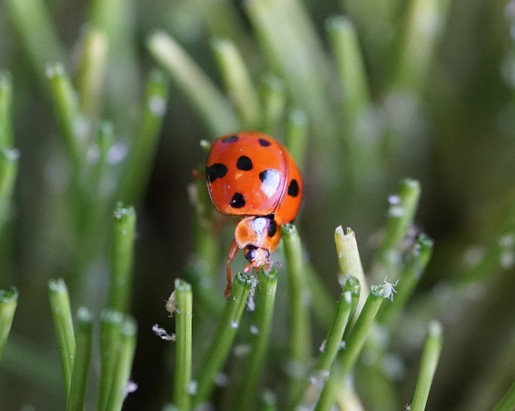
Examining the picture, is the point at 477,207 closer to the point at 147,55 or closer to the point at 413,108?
the point at 413,108

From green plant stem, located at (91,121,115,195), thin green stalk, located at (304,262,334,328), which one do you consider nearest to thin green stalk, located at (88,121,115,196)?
green plant stem, located at (91,121,115,195)

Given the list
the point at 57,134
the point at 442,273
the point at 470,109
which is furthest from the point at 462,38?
the point at 57,134

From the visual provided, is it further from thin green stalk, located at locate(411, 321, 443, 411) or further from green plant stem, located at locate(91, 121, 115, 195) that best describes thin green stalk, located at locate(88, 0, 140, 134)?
thin green stalk, located at locate(411, 321, 443, 411)

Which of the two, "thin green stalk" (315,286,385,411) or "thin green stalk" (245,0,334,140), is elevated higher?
"thin green stalk" (245,0,334,140)

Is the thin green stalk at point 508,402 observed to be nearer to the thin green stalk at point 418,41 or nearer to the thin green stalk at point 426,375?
the thin green stalk at point 426,375

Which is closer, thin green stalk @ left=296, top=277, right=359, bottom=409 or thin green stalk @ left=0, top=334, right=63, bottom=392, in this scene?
thin green stalk @ left=296, top=277, right=359, bottom=409
